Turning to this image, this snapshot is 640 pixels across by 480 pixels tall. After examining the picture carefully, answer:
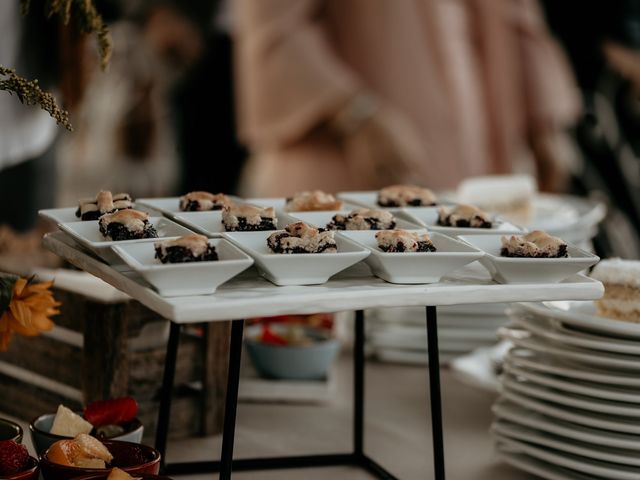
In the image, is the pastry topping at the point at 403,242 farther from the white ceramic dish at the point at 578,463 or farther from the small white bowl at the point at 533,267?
the white ceramic dish at the point at 578,463

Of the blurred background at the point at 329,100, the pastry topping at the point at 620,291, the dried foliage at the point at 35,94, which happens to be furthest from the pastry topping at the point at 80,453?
the blurred background at the point at 329,100

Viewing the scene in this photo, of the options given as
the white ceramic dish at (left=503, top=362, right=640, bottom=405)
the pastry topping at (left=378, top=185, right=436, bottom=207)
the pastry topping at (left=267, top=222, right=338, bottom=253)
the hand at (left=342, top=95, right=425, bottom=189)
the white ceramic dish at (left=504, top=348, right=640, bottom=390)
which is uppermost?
the hand at (left=342, top=95, right=425, bottom=189)

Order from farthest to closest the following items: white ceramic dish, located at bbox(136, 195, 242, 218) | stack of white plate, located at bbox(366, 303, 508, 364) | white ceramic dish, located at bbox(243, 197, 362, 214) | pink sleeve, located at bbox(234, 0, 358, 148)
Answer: pink sleeve, located at bbox(234, 0, 358, 148) → stack of white plate, located at bbox(366, 303, 508, 364) → white ceramic dish, located at bbox(243, 197, 362, 214) → white ceramic dish, located at bbox(136, 195, 242, 218)

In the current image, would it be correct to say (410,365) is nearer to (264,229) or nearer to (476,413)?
(476,413)

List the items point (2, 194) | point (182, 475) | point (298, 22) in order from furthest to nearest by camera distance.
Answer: point (298, 22) → point (2, 194) → point (182, 475)

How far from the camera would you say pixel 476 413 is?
1.58 metres

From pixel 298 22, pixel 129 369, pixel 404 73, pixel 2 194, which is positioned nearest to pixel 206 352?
pixel 129 369

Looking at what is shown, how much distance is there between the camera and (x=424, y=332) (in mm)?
1818

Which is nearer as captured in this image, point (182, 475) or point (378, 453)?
point (182, 475)

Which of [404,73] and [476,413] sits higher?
[404,73]

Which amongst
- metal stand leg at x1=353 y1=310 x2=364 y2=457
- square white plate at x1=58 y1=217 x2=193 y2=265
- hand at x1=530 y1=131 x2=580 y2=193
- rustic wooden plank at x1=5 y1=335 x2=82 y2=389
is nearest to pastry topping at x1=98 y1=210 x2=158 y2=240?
square white plate at x1=58 y1=217 x2=193 y2=265

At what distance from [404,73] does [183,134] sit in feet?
7.01

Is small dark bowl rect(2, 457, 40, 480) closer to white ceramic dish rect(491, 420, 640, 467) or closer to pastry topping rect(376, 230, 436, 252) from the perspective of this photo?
pastry topping rect(376, 230, 436, 252)

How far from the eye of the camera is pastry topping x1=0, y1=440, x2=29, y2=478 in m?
0.91
